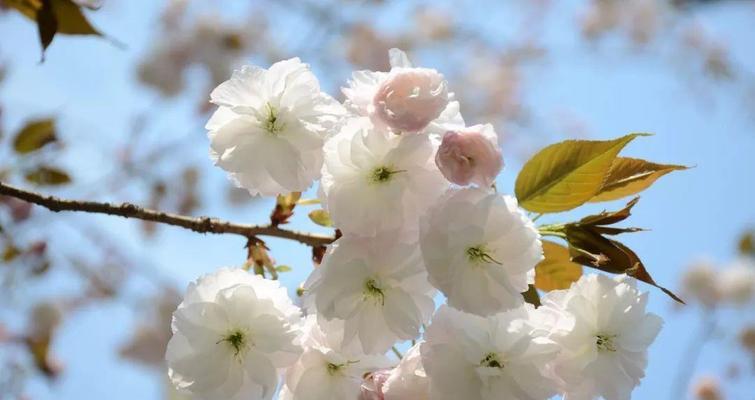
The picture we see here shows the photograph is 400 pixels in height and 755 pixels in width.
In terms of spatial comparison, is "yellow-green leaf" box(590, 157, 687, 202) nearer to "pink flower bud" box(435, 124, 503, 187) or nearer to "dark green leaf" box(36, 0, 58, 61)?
"pink flower bud" box(435, 124, 503, 187)

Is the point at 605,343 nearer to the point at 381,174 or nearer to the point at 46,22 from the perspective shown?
the point at 381,174

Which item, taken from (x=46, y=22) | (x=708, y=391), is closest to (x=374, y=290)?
(x=46, y=22)

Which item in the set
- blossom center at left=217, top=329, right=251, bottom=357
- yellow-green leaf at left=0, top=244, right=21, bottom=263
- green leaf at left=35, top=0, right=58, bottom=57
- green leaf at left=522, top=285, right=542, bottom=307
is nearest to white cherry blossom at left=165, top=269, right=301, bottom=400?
blossom center at left=217, top=329, right=251, bottom=357

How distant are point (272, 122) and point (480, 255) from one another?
8.5 inches

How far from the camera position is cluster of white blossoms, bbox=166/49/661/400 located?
54 cm

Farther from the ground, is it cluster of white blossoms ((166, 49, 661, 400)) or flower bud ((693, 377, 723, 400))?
cluster of white blossoms ((166, 49, 661, 400))

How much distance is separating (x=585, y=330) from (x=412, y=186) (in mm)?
200

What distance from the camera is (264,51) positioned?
3.49 m

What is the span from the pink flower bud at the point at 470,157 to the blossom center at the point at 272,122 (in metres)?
0.15

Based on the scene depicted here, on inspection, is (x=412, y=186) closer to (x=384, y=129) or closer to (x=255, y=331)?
(x=384, y=129)

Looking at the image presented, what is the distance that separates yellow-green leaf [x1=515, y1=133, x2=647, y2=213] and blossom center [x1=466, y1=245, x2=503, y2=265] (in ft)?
0.46

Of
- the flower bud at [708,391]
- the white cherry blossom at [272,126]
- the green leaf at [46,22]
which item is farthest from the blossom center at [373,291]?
the flower bud at [708,391]

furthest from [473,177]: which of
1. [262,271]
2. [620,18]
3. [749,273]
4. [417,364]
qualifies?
[620,18]

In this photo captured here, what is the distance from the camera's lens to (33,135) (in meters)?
1.30
